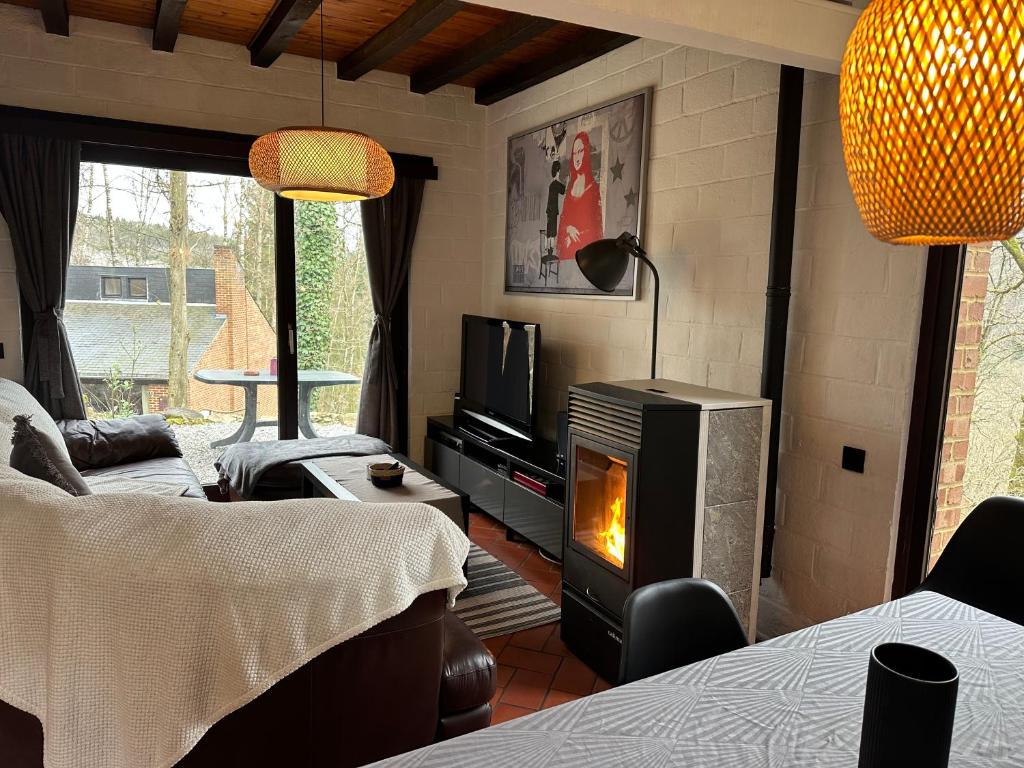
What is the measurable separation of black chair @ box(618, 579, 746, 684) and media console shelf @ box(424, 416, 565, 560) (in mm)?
1907

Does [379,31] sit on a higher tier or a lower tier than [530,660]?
higher

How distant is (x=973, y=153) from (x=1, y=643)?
1.75 meters

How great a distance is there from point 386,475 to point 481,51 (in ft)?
7.81

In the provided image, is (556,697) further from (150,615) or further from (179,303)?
(179,303)

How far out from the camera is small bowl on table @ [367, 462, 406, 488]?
3.42 metres

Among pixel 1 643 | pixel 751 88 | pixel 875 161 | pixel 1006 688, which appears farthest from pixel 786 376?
pixel 1 643

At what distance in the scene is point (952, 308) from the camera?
7.88 feet

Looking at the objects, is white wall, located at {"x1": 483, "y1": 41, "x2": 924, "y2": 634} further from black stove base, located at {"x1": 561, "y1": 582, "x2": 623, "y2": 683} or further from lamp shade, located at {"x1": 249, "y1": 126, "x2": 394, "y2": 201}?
lamp shade, located at {"x1": 249, "y1": 126, "x2": 394, "y2": 201}

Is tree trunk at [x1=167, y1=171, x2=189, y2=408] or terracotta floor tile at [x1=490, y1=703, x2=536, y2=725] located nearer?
terracotta floor tile at [x1=490, y1=703, x2=536, y2=725]

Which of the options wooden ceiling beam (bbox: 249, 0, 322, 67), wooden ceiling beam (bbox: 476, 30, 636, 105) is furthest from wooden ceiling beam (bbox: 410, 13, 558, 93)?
wooden ceiling beam (bbox: 249, 0, 322, 67)

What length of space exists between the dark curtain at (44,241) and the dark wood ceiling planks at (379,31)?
0.66 meters

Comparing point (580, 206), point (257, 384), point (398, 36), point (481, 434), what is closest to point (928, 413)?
point (580, 206)

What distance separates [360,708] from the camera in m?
1.60

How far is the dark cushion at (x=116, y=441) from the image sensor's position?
377cm
